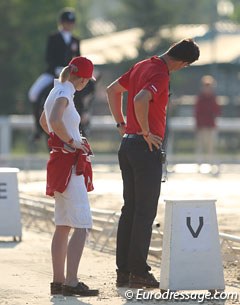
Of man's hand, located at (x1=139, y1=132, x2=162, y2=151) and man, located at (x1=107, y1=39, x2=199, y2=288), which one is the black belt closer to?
man, located at (x1=107, y1=39, x2=199, y2=288)

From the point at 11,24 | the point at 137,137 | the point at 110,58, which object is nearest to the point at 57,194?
the point at 137,137

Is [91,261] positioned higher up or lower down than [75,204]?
lower down

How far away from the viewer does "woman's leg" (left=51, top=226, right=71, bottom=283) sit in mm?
9398

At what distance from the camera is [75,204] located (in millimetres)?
9297

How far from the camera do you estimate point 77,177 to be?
9.33 metres

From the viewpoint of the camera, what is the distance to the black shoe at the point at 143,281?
9.58 metres

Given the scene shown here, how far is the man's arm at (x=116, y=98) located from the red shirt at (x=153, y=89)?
0.26 metres

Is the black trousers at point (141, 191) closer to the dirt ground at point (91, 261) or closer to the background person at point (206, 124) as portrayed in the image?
the dirt ground at point (91, 261)

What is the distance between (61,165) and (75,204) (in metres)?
0.29

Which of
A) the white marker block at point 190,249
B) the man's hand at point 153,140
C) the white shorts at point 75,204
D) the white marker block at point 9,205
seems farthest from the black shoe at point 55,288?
the white marker block at point 9,205

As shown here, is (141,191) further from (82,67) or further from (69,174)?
(82,67)

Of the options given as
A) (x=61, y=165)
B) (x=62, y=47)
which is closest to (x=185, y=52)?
(x=61, y=165)

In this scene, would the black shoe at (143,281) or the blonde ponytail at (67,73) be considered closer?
the blonde ponytail at (67,73)

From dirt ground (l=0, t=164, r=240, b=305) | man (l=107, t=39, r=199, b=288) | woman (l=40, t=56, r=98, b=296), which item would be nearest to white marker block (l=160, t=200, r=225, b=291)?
dirt ground (l=0, t=164, r=240, b=305)
